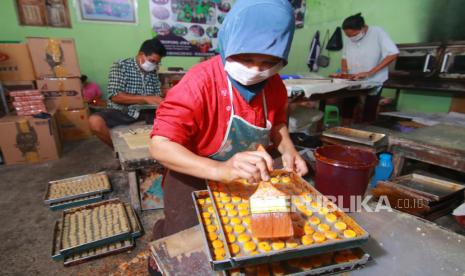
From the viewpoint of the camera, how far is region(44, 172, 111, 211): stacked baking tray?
2.45 m

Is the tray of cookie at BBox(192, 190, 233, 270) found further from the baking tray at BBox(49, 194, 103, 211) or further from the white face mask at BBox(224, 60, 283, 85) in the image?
the baking tray at BBox(49, 194, 103, 211)

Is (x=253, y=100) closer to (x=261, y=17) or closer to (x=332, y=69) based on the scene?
(x=261, y=17)

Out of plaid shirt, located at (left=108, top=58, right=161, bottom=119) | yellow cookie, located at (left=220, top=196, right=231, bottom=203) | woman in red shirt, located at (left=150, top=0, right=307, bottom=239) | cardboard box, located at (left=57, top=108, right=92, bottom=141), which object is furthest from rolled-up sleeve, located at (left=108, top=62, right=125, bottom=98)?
yellow cookie, located at (left=220, top=196, right=231, bottom=203)

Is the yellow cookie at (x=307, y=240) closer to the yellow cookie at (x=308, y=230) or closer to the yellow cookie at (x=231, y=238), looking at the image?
the yellow cookie at (x=308, y=230)

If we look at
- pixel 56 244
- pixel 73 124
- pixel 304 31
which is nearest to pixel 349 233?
pixel 56 244

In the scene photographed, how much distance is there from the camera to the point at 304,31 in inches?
234

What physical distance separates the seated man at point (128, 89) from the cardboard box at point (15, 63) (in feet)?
4.81

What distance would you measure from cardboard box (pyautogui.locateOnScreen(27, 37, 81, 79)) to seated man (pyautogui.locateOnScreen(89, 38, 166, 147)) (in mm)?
1115

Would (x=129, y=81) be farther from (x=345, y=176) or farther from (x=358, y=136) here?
(x=345, y=176)

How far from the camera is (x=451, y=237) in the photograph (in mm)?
1059

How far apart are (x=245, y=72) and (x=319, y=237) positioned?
2.47 ft

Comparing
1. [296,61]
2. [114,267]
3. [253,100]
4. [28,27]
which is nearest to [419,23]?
[296,61]

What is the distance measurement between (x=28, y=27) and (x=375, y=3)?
607 centimetres

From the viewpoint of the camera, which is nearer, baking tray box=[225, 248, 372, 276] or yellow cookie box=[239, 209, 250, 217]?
baking tray box=[225, 248, 372, 276]
